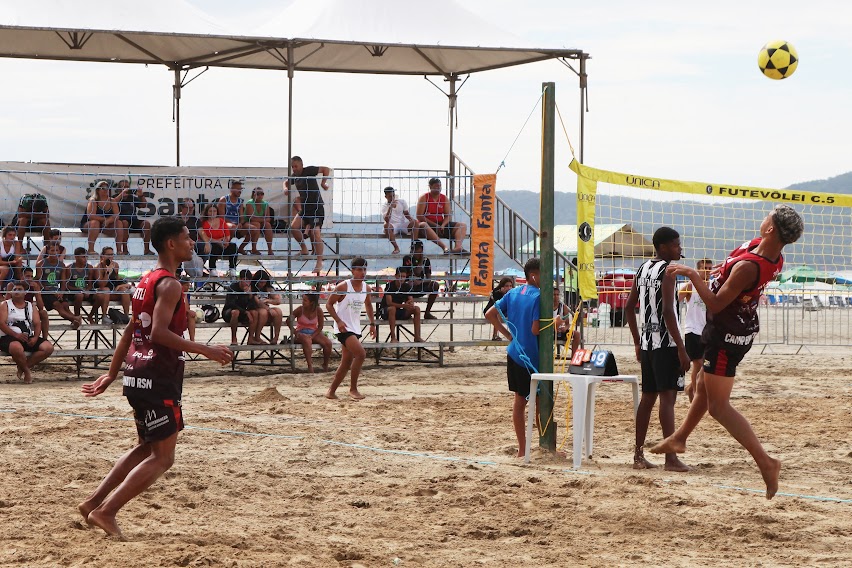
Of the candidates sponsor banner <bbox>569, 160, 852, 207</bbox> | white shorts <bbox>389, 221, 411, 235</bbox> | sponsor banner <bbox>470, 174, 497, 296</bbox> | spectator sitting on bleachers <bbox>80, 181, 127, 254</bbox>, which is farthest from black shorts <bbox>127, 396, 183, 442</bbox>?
white shorts <bbox>389, 221, 411, 235</bbox>

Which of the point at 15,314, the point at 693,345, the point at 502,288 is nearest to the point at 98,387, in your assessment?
the point at 693,345

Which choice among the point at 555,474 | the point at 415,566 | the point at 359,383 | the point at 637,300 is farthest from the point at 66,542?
the point at 359,383

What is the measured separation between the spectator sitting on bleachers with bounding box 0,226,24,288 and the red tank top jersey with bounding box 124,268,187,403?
8.91m

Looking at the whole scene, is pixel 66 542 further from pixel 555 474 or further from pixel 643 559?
pixel 555 474

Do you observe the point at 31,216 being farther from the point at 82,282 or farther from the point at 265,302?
the point at 265,302

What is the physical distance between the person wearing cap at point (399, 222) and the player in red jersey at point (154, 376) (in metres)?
10.2

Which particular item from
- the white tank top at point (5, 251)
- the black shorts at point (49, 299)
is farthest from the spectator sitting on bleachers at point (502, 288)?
the white tank top at point (5, 251)

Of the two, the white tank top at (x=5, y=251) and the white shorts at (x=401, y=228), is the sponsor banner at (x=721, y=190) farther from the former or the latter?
the white tank top at (x=5, y=251)

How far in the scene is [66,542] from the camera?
5352 mm

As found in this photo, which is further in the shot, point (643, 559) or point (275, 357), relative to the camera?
point (275, 357)

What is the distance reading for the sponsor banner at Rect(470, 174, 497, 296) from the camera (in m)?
15.1

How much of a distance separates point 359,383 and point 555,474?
21.7 feet

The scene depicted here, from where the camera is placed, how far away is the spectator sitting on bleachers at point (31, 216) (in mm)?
14461

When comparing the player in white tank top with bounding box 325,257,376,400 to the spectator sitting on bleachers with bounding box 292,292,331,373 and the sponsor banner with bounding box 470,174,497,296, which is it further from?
the sponsor banner with bounding box 470,174,497,296
